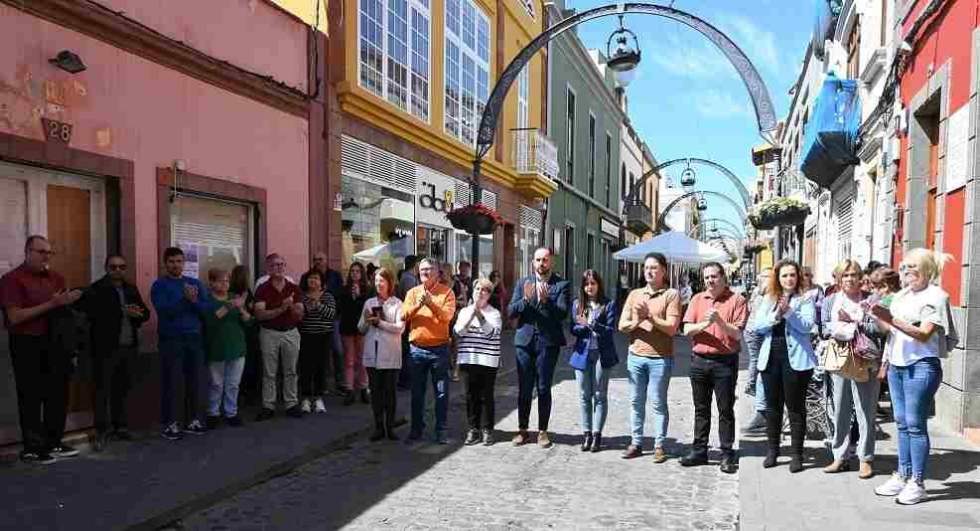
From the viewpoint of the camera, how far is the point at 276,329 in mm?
7562

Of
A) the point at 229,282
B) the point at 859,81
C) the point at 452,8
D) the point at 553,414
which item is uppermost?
the point at 452,8

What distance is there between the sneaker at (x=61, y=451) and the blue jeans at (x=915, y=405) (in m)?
6.41

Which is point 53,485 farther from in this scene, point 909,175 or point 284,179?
point 909,175

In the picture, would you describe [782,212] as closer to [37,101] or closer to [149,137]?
[149,137]

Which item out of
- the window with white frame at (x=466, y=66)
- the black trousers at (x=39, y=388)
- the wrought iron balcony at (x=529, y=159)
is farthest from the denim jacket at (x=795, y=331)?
the wrought iron balcony at (x=529, y=159)

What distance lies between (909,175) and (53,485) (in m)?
9.14

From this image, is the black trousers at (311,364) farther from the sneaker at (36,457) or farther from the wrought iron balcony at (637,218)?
the wrought iron balcony at (637,218)

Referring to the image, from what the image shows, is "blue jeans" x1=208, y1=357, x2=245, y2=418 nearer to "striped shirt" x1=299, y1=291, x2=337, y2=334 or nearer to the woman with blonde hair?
"striped shirt" x1=299, y1=291, x2=337, y2=334

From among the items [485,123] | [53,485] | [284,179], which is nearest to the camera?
[53,485]

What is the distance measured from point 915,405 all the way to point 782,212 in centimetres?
797

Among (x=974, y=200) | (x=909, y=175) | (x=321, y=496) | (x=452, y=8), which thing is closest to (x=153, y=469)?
(x=321, y=496)

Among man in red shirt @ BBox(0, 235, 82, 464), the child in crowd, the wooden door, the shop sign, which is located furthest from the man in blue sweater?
the shop sign

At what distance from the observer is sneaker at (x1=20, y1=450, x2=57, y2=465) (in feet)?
18.9

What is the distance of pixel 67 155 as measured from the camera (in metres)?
6.26
